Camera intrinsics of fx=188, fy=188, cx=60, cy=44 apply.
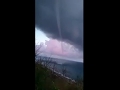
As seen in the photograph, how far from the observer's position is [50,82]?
172 cm

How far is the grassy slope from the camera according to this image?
64.8 inches

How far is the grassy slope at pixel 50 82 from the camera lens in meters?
1.65

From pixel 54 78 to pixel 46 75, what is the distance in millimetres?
111

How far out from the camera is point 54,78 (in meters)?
1.72
